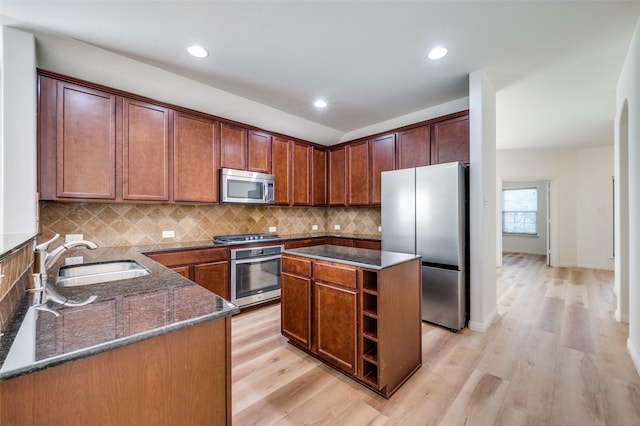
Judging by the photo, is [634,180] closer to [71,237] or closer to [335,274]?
[335,274]

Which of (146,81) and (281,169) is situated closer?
(146,81)

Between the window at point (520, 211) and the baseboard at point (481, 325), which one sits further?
the window at point (520, 211)

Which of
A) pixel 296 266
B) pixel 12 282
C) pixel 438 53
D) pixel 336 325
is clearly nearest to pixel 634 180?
pixel 438 53

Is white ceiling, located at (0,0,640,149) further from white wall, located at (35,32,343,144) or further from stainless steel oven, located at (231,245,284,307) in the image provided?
stainless steel oven, located at (231,245,284,307)

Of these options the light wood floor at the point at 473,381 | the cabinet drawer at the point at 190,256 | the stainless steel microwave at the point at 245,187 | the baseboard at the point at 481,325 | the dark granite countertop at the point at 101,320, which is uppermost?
the stainless steel microwave at the point at 245,187

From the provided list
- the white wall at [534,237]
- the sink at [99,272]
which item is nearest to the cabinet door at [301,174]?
the sink at [99,272]

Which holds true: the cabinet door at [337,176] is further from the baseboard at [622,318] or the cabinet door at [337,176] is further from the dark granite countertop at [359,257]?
the baseboard at [622,318]

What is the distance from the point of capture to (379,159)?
159 inches

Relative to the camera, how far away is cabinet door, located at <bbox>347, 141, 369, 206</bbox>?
422 cm

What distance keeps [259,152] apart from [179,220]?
54.6 inches

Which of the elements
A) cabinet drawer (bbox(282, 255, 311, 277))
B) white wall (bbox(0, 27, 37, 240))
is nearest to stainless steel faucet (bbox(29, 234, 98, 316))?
A: white wall (bbox(0, 27, 37, 240))

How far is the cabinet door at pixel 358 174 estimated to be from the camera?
422cm

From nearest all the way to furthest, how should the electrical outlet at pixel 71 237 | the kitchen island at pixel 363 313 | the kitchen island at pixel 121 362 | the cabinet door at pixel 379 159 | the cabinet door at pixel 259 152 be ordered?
the kitchen island at pixel 121 362 → the kitchen island at pixel 363 313 → the electrical outlet at pixel 71 237 → the cabinet door at pixel 259 152 → the cabinet door at pixel 379 159

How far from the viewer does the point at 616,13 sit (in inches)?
78.2
